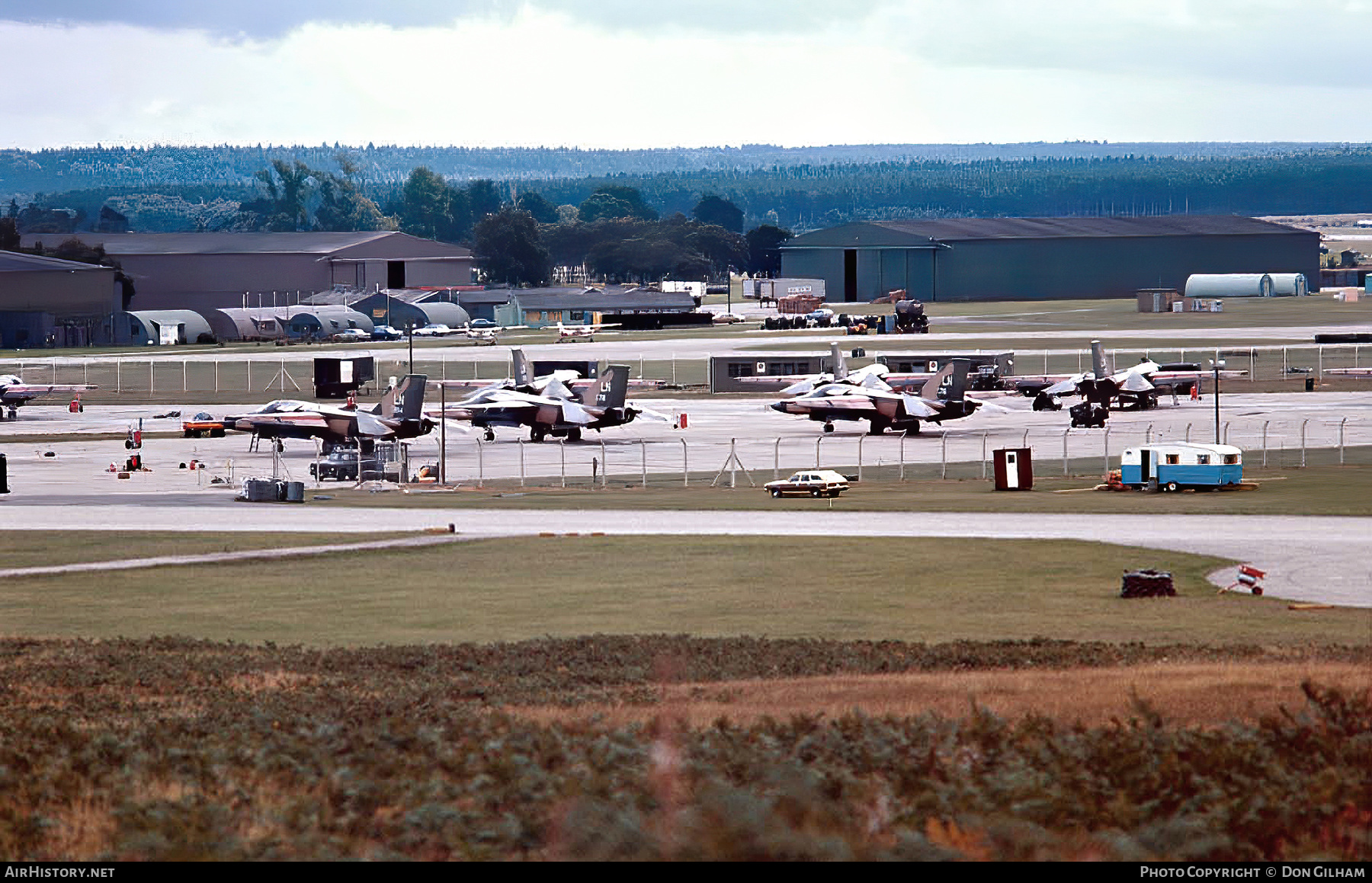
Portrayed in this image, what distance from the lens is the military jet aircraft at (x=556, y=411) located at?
90.2 m

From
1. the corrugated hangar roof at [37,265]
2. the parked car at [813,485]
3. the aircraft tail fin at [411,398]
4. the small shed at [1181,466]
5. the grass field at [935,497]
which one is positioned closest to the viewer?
the grass field at [935,497]

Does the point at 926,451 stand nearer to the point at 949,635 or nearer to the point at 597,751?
the point at 949,635

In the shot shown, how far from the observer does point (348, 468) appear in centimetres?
7681

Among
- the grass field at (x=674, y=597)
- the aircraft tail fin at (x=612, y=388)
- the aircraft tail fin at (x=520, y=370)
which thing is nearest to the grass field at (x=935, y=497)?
the grass field at (x=674, y=597)

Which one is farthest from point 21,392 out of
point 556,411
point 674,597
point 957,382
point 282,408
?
point 674,597

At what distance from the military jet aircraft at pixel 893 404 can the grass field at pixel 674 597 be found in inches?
1621

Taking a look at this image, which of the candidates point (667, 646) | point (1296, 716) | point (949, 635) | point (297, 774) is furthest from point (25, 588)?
point (1296, 716)

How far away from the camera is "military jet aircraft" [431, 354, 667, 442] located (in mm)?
90188

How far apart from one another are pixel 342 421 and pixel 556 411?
12.0 meters

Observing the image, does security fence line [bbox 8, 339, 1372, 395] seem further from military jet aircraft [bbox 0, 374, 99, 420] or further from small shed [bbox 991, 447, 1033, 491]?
small shed [bbox 991, 447, 1033, 491]

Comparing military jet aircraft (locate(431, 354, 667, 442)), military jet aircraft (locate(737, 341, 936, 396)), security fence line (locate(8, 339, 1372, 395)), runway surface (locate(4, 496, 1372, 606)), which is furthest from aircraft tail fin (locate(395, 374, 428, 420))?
security fence line (locate(8, 339, 1372, 395))

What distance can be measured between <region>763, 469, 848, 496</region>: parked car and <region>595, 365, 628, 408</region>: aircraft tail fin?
981 inches

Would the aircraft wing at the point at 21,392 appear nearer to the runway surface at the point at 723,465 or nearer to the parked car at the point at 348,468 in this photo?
the runway surface at the point at 723,465

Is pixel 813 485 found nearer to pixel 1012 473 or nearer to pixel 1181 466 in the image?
pixel 1012 473
